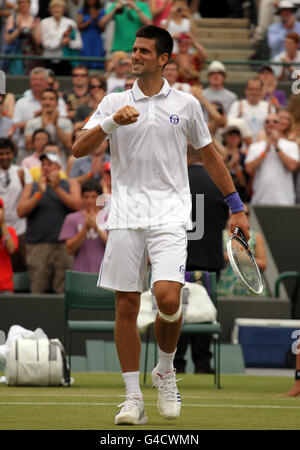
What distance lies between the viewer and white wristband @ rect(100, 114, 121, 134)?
21.1 ft

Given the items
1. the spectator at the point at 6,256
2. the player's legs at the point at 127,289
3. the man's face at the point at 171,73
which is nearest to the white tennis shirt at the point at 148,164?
the player's legs at the point at 127,289

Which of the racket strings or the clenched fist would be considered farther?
the racket strings

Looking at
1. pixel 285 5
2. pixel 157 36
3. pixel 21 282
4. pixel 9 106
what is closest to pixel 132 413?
pixel 157 36

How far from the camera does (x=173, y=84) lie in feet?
48.7

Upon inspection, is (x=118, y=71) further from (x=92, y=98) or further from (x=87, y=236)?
(x=87, y=236)

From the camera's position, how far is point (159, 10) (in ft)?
59.8

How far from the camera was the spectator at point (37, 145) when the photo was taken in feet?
46.2

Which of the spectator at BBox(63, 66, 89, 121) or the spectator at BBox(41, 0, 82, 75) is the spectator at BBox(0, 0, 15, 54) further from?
the spectator at BBox(63, 66, 89, 121)

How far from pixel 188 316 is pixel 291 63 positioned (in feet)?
28.4

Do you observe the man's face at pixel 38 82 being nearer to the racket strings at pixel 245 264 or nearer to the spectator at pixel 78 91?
the spectator at pixel 78 91

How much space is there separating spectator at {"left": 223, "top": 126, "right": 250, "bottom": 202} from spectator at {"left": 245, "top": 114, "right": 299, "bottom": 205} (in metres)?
0.11

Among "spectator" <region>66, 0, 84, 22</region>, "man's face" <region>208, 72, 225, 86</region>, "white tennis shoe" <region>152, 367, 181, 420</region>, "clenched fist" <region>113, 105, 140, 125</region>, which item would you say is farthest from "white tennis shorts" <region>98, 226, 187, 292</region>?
"spectator" <region>66, 0, 84, 22</region>
